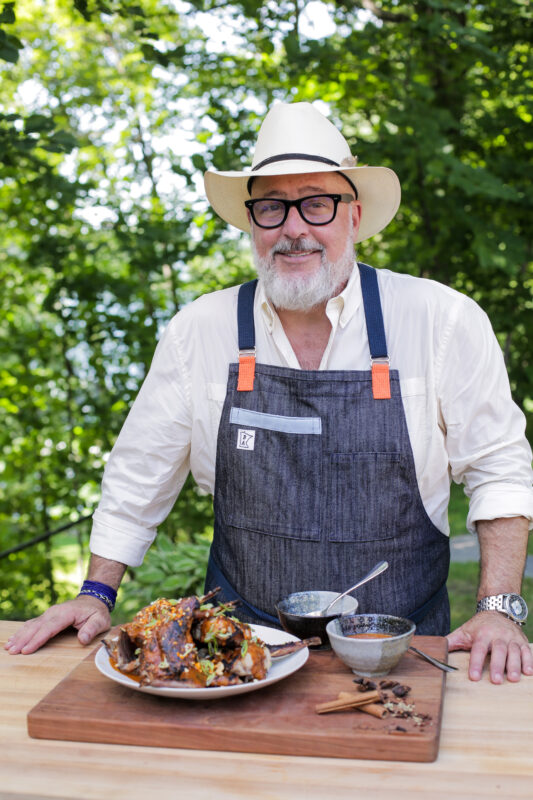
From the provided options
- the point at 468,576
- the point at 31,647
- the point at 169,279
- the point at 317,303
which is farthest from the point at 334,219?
the point at 468,576

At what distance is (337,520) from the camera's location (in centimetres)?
216

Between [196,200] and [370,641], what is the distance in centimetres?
296

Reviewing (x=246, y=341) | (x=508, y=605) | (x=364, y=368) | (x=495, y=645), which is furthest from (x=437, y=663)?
(x=246, y=341)

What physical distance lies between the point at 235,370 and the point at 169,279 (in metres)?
2.24

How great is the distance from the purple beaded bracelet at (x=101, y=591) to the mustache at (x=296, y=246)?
1.02m

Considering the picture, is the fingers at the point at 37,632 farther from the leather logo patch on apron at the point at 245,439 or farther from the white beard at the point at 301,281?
the white beard at the point at 301,281

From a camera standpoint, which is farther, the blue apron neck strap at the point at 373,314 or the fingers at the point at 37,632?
the blue apron neck strap at the point at 373,314

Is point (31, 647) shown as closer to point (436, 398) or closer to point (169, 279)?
point (436, 398)

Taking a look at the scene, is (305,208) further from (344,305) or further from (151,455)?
(151,455)

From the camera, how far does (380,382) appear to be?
2.21 m

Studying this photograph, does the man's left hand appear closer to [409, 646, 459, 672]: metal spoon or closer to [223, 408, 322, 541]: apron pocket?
[409, 646, 459, 672]: metal spoon

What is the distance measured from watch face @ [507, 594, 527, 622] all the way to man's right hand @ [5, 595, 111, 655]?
937mm

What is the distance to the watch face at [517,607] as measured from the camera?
1.95 metres

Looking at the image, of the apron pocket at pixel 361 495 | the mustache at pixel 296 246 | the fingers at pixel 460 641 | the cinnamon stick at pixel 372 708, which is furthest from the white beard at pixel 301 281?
the cinnamon stick at pixel 372 708
